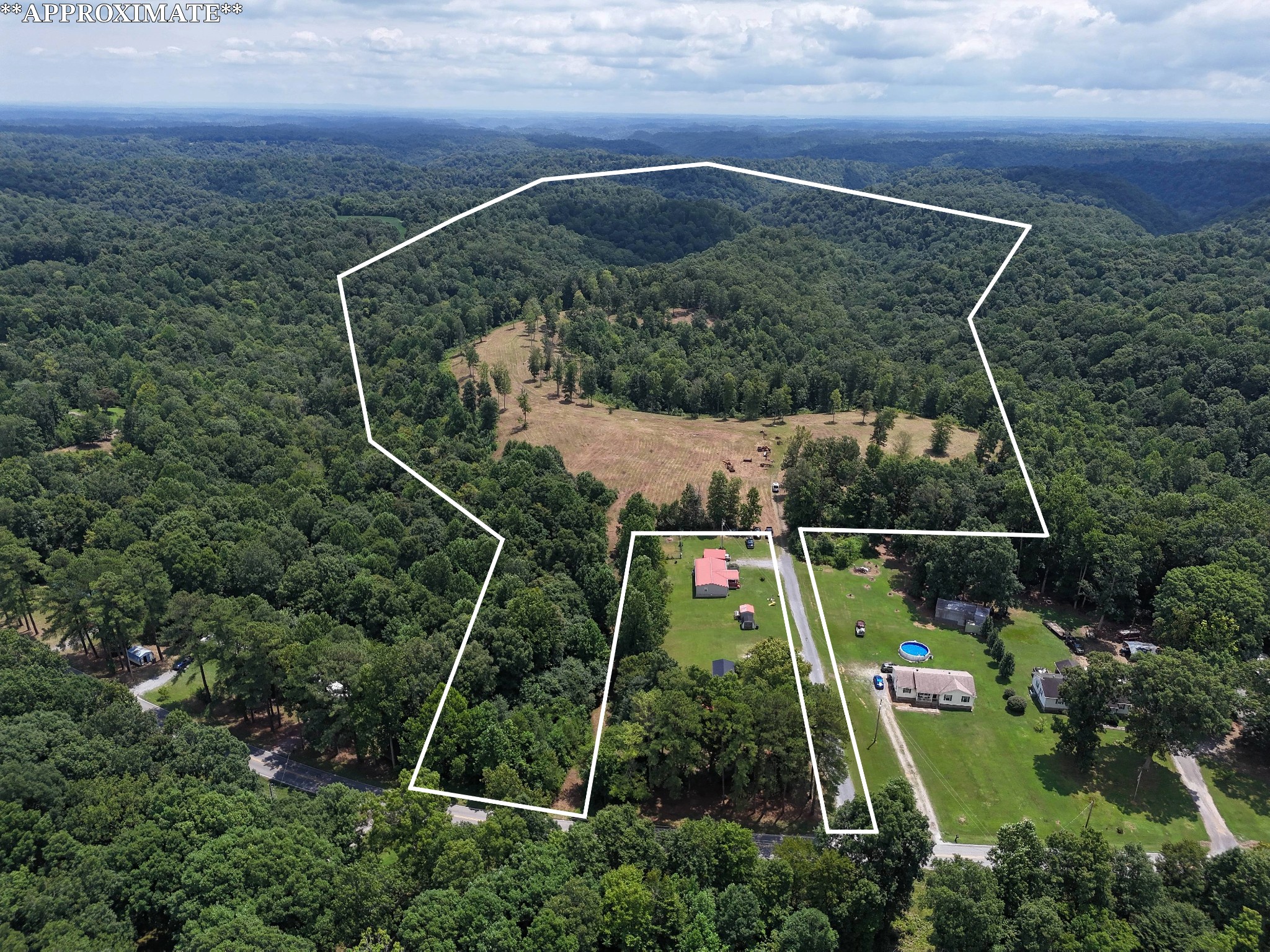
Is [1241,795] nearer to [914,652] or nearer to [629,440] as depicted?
[914,652]

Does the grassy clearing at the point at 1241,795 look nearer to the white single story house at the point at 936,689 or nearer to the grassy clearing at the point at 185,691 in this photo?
the white single story house at the point at 936,689

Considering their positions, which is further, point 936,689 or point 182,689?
point 182,689

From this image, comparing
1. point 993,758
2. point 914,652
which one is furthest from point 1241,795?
point 914,652

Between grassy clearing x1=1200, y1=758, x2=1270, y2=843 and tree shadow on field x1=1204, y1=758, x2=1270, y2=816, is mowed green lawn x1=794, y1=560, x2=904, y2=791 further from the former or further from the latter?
tree shadow on field x1=1204, y1=758, x2=1270, y2=816

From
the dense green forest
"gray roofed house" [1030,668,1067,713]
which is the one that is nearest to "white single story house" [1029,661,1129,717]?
"gray roofed house" [1030,668,1067,713]

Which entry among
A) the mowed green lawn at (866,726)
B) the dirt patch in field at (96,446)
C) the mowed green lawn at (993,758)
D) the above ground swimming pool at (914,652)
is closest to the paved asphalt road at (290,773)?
the mowed green lawn at (866,726)

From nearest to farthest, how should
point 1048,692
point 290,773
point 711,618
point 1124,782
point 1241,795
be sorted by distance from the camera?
point 1241,795 → point 1124,782 → point 290,773 → point 711,618 → point 1048,692

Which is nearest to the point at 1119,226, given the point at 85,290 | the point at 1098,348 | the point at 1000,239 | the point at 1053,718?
the point at 1098,348
